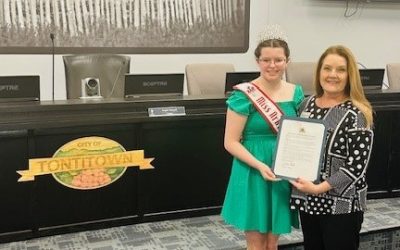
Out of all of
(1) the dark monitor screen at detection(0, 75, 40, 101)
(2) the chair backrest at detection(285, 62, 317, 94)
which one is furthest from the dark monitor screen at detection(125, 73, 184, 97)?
(2) the chair backrest at detection(285, 62, 317, 94)

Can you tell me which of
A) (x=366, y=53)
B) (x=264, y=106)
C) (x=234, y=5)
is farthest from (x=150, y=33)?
(x=264, y=106)

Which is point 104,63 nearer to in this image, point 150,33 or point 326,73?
point 150,33

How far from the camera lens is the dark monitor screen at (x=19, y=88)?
8.48ft

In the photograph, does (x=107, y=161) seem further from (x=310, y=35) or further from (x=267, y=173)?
(x=310, y=35)

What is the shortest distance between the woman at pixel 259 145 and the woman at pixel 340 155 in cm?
8

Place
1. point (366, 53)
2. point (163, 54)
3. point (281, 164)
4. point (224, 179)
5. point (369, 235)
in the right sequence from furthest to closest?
1. point (366, 53)
2. point (163, 54)
3. point (224, 179)
4. point (369, 235)
5. point (281, 164)

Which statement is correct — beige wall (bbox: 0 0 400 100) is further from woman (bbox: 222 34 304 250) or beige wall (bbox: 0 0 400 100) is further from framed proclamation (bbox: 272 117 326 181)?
framed proclamation (bbox: 272 117 326 181)

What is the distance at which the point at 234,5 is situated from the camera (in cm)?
501

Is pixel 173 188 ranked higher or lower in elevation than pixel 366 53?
lower

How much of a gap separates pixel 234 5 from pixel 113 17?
1281mm

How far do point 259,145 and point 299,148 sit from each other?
189mm

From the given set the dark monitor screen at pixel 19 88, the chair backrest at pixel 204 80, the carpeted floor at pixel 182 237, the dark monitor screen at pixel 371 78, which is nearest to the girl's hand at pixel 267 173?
the carpeted floor at pixel 182 237

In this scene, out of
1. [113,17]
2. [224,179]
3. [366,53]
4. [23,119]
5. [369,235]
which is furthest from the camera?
[366,53]

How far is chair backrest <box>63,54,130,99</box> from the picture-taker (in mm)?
3459
